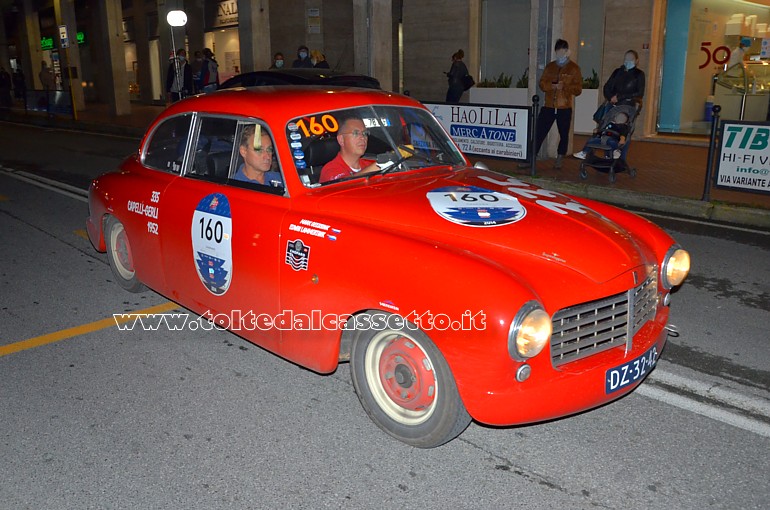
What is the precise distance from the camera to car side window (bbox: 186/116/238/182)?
483 centimetres

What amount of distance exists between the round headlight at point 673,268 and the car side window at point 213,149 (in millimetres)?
2798

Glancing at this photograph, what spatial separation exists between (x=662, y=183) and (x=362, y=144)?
25.4 feet

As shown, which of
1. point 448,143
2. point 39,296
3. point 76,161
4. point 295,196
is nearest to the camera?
point 295,196

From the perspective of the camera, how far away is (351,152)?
465 centimetres

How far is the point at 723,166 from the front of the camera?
9.60m

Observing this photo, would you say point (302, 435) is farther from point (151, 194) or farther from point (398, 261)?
point (151, 194)

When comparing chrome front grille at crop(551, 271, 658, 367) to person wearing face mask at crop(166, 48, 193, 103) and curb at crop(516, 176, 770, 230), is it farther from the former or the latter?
person wearing face mask at crop(166, 48, 193, 103)

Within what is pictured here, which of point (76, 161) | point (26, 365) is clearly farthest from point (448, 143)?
point (76, 161)

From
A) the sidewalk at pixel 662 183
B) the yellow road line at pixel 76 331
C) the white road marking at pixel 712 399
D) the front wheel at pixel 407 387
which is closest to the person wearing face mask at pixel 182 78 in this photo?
the sidewalk at pixel 662 183

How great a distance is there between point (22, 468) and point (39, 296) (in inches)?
120

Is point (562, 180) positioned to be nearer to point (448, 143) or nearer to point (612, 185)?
point (612, 185)

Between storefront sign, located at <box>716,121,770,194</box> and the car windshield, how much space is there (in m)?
5.80

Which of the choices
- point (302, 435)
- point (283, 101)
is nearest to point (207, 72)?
point (283, 101)

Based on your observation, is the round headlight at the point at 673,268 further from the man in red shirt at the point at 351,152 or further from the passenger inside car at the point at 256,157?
the passenger inside car at the point at 256,157
